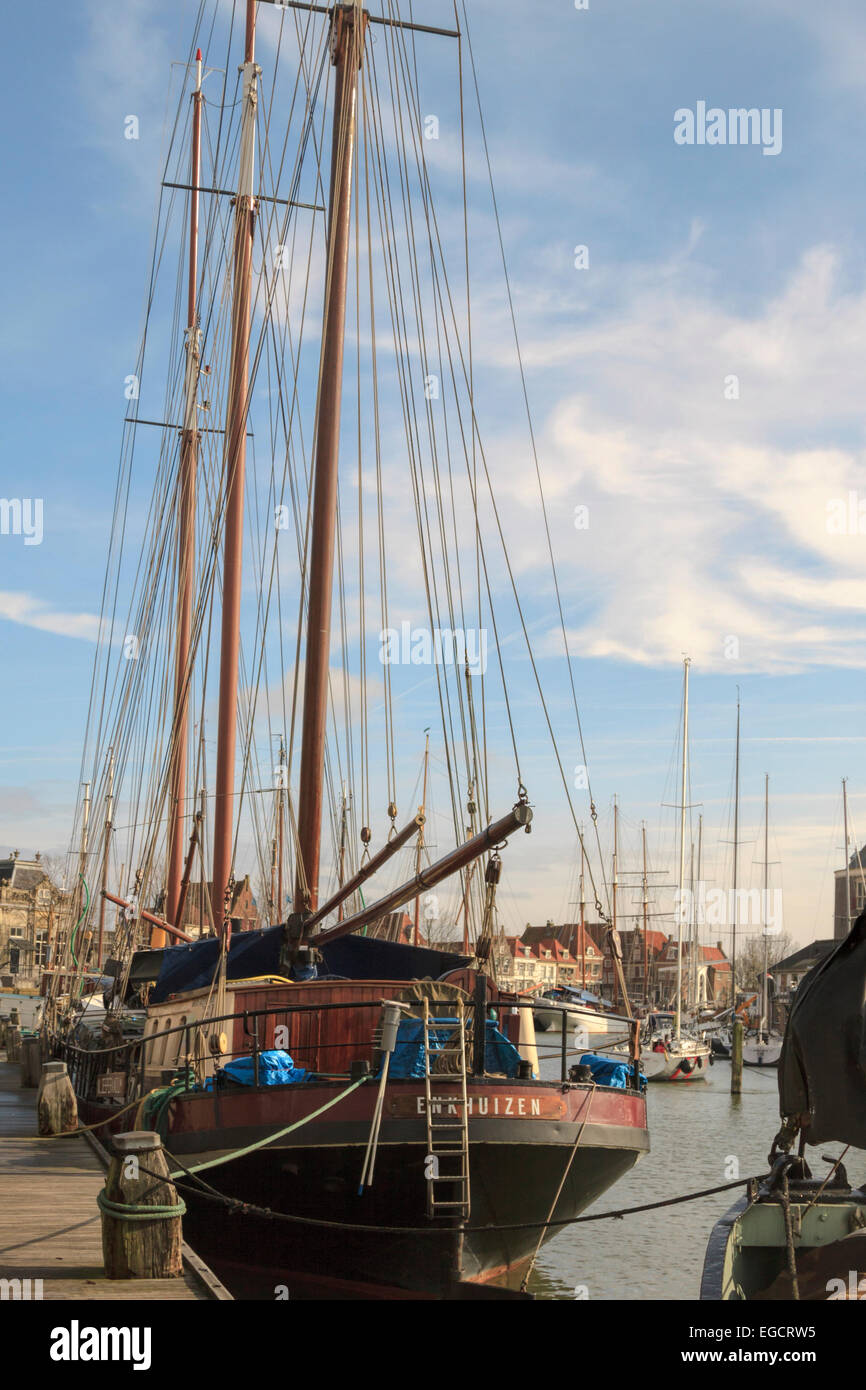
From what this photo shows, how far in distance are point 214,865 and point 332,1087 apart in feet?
52.8

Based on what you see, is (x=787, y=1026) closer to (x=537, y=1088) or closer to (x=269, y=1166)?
(x=537, y=1088)

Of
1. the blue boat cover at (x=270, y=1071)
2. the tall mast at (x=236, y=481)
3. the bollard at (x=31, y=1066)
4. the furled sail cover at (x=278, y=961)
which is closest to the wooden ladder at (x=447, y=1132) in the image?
the blue boat cover at (x=270, y=1071)

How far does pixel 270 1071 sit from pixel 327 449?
10.2 metres

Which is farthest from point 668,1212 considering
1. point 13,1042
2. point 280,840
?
point 13,1042

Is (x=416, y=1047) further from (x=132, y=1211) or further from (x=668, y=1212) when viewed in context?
(x=668, y=1212)

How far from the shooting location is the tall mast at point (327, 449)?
17.9 meters

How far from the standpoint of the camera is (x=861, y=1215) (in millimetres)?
11898

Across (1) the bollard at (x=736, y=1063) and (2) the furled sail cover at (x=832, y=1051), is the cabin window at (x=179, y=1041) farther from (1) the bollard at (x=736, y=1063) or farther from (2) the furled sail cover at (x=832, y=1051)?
(1) the bollard at (x=736, y=1063)

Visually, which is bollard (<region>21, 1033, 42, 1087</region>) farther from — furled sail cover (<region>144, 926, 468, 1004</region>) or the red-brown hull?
the red-brown hull

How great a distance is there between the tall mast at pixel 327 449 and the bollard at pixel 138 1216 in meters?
7.51

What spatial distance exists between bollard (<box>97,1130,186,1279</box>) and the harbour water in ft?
33.2

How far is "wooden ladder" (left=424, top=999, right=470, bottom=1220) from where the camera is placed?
1212cm

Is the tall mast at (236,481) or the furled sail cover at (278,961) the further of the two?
the tall mast at (236,481)
